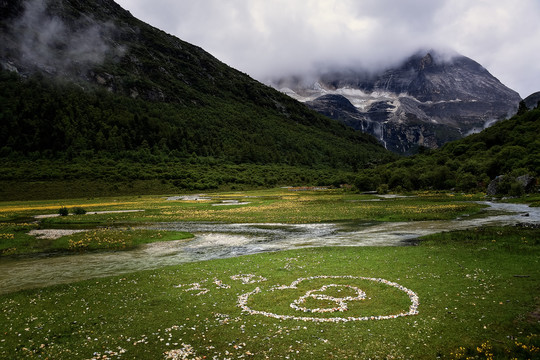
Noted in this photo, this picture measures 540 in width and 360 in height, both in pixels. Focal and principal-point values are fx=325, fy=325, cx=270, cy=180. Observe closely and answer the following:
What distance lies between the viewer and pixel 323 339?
1175cm

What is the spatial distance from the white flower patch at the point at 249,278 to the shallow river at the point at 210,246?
810cm

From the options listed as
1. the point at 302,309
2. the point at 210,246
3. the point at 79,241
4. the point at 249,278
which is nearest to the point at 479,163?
the point at 210,246

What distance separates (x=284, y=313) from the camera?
562 inches

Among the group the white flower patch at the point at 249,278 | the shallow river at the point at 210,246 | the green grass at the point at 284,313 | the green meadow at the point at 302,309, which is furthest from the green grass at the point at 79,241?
the white flower patch at the point at 249,278

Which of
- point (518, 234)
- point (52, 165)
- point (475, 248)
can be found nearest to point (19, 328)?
point (475, 248)

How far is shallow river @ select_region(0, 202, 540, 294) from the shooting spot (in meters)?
24.1

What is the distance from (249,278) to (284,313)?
6306mm

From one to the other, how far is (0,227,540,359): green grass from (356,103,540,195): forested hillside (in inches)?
2899

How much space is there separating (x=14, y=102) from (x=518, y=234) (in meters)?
250

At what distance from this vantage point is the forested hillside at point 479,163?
97.3 meters

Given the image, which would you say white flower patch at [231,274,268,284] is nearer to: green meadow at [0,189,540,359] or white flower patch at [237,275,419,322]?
green meadow at [0,189,540,359]

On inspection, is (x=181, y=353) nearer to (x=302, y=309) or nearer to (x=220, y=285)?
(x=302, y=309)

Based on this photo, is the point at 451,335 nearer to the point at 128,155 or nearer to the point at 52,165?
the point at 52,165

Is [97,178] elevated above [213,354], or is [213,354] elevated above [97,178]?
[97,178]
